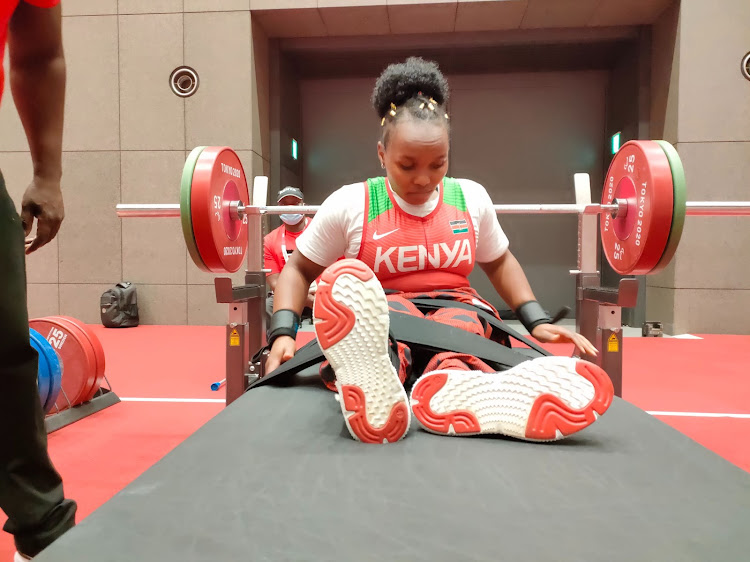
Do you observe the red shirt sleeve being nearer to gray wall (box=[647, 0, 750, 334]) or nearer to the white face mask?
the white face mask

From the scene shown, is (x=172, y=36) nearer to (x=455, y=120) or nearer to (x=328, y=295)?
(x=455, y=120)

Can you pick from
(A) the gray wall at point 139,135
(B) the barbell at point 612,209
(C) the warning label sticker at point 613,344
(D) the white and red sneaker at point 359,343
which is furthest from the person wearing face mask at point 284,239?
(D) the white and red sneaker at point 359,343

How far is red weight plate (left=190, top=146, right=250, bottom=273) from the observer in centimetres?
180

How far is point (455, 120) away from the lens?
5.98 metres

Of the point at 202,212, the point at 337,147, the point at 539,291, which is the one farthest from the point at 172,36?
the point at 539,291

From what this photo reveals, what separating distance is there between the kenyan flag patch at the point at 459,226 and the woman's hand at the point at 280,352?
58cm

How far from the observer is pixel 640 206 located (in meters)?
1.80

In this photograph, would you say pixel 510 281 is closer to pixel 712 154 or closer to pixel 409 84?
pixel 409 84

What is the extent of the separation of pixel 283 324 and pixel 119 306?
4.11 m

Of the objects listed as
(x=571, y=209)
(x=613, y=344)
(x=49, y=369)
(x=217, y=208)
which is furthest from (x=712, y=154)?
(x=49, y=369)

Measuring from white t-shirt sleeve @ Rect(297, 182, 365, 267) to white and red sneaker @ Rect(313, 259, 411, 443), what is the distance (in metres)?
0.55

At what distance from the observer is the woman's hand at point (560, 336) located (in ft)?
3.97

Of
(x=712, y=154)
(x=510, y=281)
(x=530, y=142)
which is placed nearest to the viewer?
(x=510, y=281)

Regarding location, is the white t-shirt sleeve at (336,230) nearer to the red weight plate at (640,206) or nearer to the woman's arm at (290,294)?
the woman's arm at (290,294)
